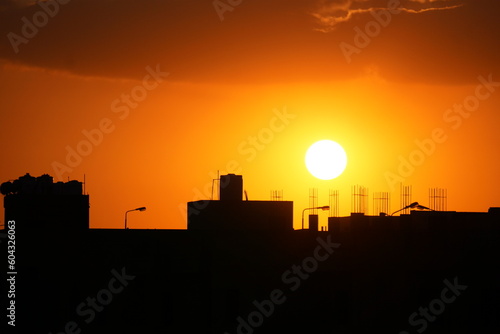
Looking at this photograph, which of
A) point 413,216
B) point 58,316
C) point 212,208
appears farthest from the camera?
point 212,208

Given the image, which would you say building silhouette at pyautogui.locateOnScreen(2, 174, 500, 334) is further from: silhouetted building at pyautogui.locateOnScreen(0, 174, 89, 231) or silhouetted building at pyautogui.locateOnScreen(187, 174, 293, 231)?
silhouetted building at pyautogui.locateOnScreen(187, 174, 293, 231)

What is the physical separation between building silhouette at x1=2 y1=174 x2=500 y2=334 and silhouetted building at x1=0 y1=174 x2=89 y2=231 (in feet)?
0.55

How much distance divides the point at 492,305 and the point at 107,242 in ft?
74.3

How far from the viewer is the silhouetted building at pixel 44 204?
188ft

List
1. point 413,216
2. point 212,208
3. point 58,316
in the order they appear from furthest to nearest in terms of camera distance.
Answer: point 212,208 < point 413,216 < point 58,316

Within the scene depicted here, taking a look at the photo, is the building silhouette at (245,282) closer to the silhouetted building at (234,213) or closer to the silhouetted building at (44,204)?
the silhouetted building at (44,204)

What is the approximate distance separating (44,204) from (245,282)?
40.6 ft

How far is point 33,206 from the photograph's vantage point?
5753 cm

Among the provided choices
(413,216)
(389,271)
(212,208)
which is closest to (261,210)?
(212,208)

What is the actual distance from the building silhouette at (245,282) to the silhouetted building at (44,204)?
17cm

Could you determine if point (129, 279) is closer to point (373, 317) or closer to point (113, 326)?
point (113, 326)

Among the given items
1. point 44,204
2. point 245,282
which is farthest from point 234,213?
point 44,204

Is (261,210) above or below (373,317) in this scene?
above

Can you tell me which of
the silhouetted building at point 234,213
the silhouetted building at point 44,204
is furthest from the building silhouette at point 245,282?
the silhouetted building at point 234,213
